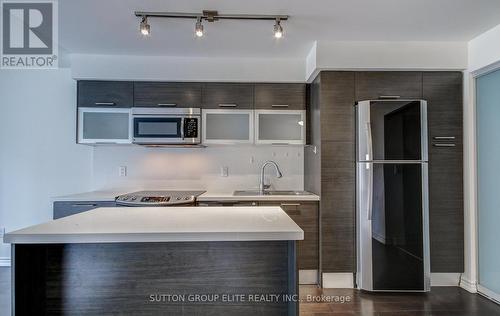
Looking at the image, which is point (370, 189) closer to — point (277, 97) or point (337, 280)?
point (337, 280)

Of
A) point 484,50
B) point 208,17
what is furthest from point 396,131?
point 208,17

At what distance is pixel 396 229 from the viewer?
2.78 meters

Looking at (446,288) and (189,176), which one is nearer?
(446,288)

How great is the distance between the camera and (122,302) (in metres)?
1.59

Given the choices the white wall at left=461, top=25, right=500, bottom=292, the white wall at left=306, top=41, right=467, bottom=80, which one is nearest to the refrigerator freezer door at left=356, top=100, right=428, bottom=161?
the white wall at left=306, top=41, right=467, bottom=80

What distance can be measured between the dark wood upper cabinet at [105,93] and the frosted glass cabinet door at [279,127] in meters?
1.47

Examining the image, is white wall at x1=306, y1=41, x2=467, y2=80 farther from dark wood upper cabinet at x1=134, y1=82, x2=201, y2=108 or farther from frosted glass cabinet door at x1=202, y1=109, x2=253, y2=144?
dark wood upper cabinet at x1=134, y1=82, x2=201, y2=108

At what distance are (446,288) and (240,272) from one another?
2451 mm

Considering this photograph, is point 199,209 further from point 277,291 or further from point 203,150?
point 203,150

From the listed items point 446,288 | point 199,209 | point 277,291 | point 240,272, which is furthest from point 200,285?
point 446,288

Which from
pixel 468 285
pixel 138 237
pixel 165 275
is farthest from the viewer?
pixel 468 285

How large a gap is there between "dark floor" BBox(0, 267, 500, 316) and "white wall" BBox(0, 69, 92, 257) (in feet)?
3.08

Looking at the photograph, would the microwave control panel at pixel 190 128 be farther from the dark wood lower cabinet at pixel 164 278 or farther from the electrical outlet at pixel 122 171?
the dark wood lower cabinet at pixel 164 278

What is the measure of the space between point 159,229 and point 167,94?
7.31 ft
